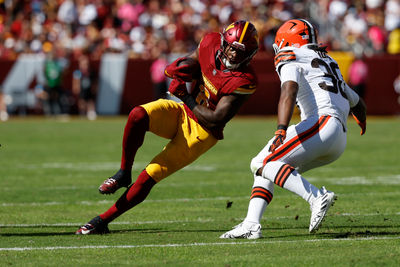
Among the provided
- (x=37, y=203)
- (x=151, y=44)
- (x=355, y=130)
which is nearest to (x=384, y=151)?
(x=355, y=130)

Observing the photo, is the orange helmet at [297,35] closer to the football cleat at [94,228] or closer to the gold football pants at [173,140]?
the gold football pants at [173,140]

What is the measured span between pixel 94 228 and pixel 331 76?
2118 mm

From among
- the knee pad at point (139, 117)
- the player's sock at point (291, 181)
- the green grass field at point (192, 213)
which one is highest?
the knee pad at point (139, 117)

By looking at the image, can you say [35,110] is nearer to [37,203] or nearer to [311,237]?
[37,203]

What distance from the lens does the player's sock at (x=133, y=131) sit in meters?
6.09

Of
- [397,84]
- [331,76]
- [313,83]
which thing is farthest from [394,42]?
[313,83]

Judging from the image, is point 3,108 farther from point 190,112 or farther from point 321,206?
point 321,206

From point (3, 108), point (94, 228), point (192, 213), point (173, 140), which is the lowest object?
point (3, 108)

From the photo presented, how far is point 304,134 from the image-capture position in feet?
18.4

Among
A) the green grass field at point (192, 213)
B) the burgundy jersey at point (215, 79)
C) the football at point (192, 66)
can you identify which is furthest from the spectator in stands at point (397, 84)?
the football at point (192, 66)

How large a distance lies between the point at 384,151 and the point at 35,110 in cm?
1255

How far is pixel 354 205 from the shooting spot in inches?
298

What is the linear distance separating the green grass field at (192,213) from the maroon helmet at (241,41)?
4.32 feet

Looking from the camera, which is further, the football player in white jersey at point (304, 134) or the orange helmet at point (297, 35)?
the orange helmet at point (297, 35)
